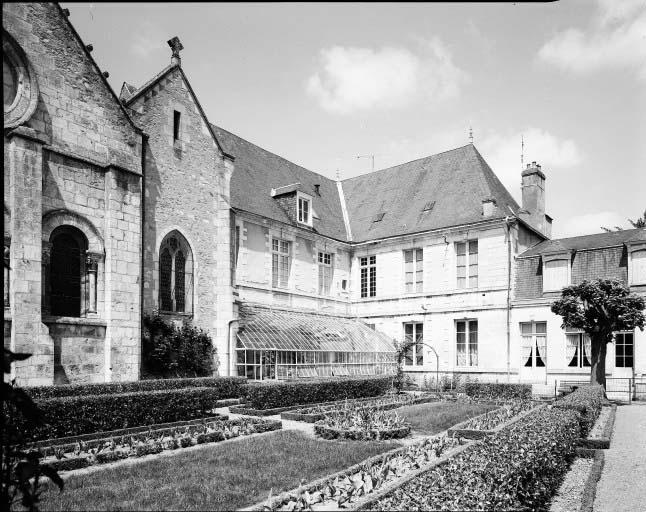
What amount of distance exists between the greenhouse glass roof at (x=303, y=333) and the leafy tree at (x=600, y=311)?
8040mm

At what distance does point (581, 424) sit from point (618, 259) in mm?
12036

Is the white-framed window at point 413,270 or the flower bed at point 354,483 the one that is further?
the white-framed window at point 413,270

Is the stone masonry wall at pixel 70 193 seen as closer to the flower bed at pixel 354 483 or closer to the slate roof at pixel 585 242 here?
the flower bed at pixel 354 483

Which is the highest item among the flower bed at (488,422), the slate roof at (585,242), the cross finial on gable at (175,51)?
the cross finial on gable at (175,51)

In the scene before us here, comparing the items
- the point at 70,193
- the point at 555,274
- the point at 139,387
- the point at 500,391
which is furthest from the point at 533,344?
the point at 70,193

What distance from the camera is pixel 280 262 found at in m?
22.6

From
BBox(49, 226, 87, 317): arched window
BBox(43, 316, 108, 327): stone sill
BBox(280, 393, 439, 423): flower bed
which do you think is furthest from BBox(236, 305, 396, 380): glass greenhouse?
BBox(49, 226, 87, 317): arched window

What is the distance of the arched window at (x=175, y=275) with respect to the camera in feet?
54.2

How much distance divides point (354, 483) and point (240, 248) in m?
14.9

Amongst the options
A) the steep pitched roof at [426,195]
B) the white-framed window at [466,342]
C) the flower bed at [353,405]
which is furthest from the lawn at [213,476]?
the steep pitched roof at [426,195]

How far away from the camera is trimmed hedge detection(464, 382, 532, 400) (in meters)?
18.5

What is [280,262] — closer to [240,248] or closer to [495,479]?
[240,248]

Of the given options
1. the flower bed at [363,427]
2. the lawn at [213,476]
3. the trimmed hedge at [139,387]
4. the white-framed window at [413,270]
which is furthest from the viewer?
the white-framed window at [413,270]

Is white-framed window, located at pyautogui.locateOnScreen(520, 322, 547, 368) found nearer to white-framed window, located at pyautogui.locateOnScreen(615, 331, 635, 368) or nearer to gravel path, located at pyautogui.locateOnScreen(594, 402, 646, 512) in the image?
white-framed window, located at pyautogui.locateOnScreen(615, 331, 635, 368)
